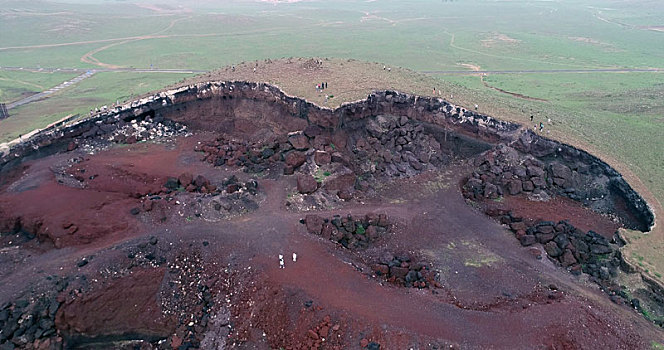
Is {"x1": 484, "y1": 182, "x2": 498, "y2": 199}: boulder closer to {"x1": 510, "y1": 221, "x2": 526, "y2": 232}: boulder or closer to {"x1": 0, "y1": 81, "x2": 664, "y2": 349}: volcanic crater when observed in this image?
{"x1": 0, "y1": 81, "x2": 664, "y2": 349}: volcanic crater

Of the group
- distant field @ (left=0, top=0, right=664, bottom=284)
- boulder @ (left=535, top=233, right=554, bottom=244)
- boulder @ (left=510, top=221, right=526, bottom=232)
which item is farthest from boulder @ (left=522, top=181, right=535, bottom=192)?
boulder @ (left=535, top=233, right=554, bottom=244)

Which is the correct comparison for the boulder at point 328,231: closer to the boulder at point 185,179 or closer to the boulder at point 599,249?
the boulder at point 185,179

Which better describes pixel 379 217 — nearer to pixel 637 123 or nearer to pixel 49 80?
pixel 637 123

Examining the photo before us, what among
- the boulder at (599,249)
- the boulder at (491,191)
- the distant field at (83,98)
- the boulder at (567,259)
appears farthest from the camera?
the distant field at (83,98)

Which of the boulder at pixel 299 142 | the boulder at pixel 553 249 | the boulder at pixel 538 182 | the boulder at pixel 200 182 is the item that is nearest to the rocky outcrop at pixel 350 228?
the boulder at pixel 299 142

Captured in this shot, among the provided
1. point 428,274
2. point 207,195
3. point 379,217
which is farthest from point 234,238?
point 428,274

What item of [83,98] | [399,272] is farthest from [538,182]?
[83,98]
